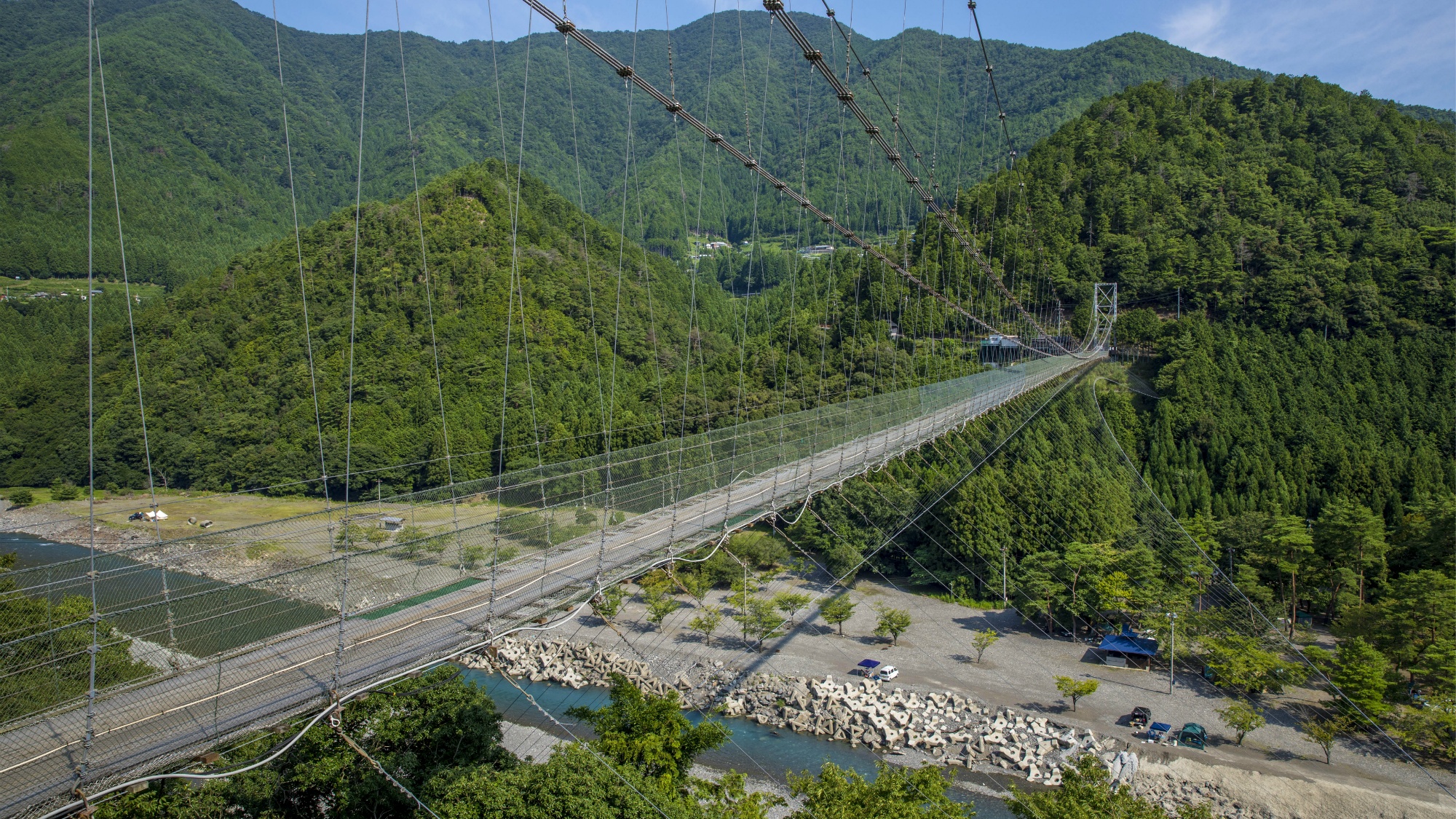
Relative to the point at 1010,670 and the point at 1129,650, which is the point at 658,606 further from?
the point at 1129,650

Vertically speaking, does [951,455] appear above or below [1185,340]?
below

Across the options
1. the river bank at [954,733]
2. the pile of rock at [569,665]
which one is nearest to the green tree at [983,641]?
the river bank at [954,733]

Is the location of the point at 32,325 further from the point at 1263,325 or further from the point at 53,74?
the point at 1263,325

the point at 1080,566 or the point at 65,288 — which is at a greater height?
the point at 65,288

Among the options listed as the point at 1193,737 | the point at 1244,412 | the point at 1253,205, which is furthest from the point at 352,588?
the point at 1253,205

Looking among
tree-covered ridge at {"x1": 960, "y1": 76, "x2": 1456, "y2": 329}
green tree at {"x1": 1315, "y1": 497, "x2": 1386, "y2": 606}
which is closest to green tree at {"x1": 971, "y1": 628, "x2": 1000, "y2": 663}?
green tree at {"x1": 1315, "y1": 497, "x2": 1386, "y2": 606}

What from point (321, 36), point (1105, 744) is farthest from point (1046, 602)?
point (321, 36)
